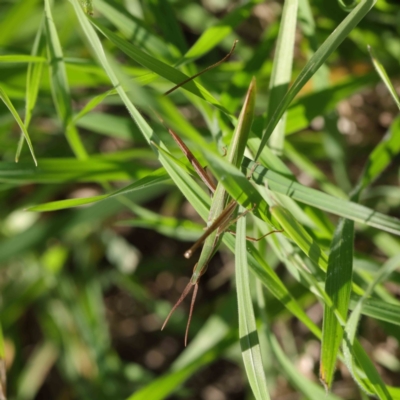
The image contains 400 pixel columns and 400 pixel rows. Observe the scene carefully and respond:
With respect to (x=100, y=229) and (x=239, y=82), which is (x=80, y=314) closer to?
(x=100, y=229)

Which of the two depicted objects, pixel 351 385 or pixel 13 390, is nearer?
pixel 351 385

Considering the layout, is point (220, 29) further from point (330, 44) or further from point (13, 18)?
point (13, 18)

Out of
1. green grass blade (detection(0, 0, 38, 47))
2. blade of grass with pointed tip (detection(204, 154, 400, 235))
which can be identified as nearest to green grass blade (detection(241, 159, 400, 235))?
blade of grass with pointed tip (detection(204, 154, 400, 235))

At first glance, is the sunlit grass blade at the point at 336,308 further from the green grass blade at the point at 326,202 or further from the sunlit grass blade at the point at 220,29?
the sunlit grass blade at the point at 220,29

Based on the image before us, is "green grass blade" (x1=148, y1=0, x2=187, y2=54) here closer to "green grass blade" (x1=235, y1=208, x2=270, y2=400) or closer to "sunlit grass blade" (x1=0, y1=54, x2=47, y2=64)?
"sunlit grass blade" (x1=0, y1=54, x2=47, y2=64)

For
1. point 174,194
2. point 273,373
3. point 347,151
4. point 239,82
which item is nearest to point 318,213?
→ point 239,82
